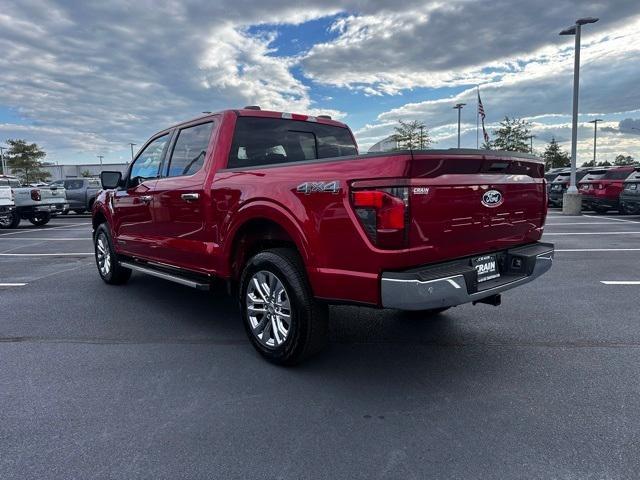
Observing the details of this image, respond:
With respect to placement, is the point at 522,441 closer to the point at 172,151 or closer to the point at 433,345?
the point at 433,345

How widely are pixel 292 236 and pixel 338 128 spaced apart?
2381mm

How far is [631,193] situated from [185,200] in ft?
51.4

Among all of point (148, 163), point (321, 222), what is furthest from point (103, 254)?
point (321, 222)

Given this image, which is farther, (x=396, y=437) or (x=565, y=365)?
(x=565, y=365)

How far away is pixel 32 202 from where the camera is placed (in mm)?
15914

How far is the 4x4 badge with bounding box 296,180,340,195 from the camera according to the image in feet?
9.98

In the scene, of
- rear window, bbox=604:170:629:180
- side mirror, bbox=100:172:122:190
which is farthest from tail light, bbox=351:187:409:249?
rear window, bbox=604:170:629:180

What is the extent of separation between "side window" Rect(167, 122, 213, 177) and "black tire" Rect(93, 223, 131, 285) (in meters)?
2.05

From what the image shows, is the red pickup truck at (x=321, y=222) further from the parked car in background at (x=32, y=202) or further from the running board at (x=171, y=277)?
the parked car in background at (x=32, y=202)

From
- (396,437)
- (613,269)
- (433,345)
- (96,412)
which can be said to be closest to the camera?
(396,437)

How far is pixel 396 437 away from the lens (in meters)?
2.67

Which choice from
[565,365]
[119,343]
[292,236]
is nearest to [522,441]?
[565,365]

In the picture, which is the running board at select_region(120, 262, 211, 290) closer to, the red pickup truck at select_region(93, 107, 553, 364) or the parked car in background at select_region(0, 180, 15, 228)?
the red pickup truck at select_region(93, 107, 553, 364)

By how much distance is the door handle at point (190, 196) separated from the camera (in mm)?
4332
